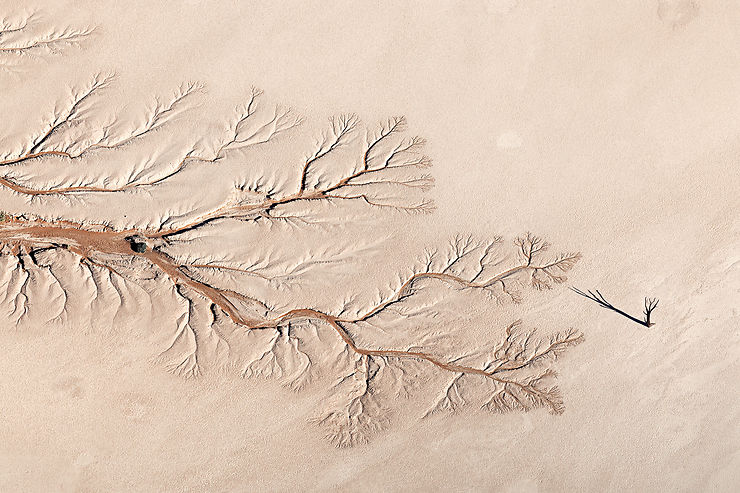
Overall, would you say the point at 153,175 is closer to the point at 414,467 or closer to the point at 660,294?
the point at 414,467

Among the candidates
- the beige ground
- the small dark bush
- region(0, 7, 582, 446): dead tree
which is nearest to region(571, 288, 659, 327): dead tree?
the beige ground

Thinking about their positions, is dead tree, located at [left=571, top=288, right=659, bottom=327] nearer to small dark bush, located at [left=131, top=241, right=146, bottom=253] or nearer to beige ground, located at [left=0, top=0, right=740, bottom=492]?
beige ground, located at [left=0, top=0, right=740, bottom=492]

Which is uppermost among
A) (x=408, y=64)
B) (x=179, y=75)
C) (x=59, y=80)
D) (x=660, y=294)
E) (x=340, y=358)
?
(x=59, y=80)

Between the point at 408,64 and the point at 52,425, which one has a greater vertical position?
the point at 408,64

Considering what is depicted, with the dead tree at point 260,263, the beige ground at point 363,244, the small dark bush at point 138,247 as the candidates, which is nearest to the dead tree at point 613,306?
the beige ground at point 363,244

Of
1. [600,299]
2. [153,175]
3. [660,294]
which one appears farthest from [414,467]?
[153,175]
